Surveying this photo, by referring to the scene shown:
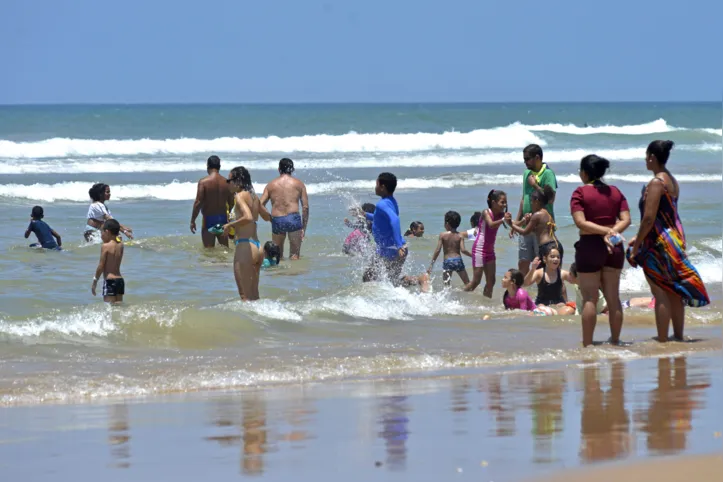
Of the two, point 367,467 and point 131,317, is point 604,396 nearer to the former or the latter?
point 367,467

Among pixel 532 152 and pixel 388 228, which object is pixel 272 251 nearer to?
pixel 388 228

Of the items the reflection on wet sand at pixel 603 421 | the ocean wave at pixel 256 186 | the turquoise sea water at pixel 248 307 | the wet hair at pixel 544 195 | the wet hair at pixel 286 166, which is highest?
the ocean wave at pixel 256 186

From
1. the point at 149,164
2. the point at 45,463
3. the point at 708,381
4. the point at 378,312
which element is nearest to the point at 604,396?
the point at 708,381

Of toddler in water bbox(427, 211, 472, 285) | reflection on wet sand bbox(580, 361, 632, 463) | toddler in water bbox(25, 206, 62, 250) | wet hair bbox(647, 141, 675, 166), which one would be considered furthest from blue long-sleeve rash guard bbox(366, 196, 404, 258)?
toddler in water bbox(25, 206, 62, 250)

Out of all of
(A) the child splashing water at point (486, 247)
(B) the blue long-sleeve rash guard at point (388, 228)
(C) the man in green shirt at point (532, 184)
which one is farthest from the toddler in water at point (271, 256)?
(C) the man in green shirt at point (532, 184)

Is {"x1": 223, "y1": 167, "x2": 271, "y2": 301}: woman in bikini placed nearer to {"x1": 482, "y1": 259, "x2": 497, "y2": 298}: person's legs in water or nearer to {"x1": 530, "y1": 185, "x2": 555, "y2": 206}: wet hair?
{"x1": 482, "y1": 259, "x2": 497, "y2": 298}: person's legs in water

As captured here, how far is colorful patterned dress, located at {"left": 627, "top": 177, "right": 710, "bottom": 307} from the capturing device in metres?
7.58

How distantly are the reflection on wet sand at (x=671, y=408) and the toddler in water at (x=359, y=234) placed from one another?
5363 millimetres

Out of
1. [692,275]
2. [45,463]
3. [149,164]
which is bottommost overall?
[45,463]

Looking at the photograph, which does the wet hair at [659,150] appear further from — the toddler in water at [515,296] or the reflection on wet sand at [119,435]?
the reflection on wet sand at [119,435]

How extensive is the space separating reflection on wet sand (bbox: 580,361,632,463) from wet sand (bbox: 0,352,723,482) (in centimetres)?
1

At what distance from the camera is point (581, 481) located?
429 centimetres

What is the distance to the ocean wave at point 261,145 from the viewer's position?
41312 millimetres

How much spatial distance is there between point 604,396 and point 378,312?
13.2 feet
